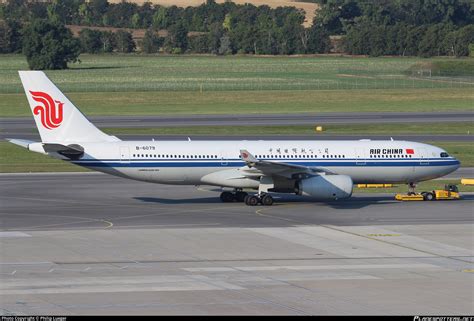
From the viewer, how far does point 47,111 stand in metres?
54.7

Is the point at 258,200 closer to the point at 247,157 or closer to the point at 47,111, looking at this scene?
the point at 247,157

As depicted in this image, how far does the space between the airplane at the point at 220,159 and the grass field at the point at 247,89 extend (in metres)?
58.7

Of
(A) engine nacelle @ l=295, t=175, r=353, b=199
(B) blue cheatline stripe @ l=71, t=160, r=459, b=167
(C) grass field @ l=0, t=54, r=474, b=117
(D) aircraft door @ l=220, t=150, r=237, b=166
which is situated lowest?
(C) grass field @ l=0, t=54, r=474, b=117

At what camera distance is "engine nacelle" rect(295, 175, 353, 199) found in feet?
177

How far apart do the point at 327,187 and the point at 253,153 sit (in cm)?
480

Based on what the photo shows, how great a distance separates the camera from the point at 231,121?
339 ft

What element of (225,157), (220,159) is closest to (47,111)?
(220,159)

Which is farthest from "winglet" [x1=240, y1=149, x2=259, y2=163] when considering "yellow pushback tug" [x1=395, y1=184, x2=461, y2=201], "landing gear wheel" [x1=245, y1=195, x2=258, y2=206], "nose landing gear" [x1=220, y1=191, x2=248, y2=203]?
"yellow pushback tug" [x1=395, y1=184, x2=461, y2=201]

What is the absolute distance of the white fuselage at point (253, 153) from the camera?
5444 cm

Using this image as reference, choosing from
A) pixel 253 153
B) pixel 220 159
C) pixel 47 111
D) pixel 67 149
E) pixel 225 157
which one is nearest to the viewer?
pixel 67 149

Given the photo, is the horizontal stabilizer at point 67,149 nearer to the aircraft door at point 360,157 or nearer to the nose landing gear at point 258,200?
the nose landing gear at point 258,200

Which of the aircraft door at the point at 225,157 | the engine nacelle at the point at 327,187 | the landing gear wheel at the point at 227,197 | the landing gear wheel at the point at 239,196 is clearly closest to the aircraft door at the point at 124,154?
the aircraft door at the point at 225,157

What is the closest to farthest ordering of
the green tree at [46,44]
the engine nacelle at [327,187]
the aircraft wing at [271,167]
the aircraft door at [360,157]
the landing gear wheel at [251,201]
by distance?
the aircraft wing at [271,167] → the engine nacelle at [327,187] → the landing gear wheel at [251,201] → the aircraft door at [360,157] → the green tree at [46,44]

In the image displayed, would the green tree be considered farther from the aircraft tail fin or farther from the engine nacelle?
the engine nacelle
